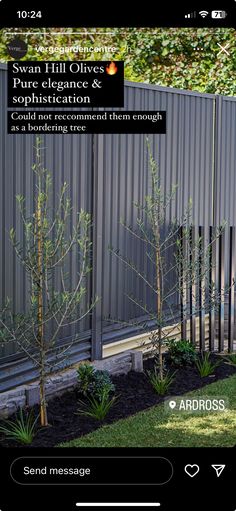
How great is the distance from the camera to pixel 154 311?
670 cm

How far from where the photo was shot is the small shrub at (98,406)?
16.1 ft

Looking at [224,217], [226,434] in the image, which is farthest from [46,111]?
[224,217]

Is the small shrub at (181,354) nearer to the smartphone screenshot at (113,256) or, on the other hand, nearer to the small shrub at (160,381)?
the smartphone screenshot at (113,256)

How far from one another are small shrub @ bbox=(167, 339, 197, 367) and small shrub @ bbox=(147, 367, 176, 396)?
24 cm

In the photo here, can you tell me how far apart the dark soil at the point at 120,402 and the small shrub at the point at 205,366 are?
36mm

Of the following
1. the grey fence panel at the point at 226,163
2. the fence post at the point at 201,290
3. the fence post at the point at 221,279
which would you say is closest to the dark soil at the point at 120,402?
the fence post at the point at 201,290

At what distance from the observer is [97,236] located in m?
5.95
